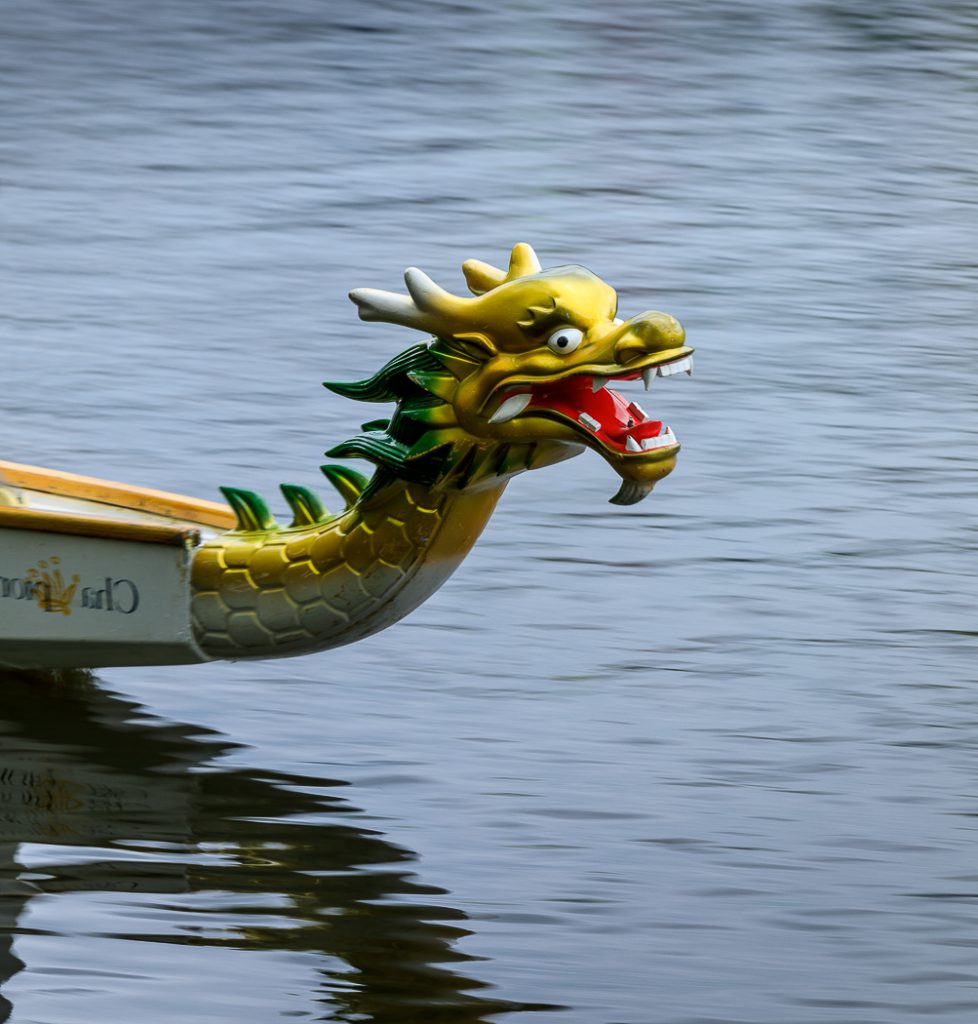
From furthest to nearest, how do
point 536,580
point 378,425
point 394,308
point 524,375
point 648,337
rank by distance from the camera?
point 536,580 → point 378,425 → point 394,308 → point 524,375 → point 648,337

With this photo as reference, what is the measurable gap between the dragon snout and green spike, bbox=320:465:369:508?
960mm

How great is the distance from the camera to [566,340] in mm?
6227

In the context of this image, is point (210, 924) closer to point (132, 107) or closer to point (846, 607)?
point (846, 607)

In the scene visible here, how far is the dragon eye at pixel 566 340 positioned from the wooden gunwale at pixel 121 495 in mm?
1479

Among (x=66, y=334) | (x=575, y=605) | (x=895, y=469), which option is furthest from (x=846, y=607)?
(x=66, y=334)

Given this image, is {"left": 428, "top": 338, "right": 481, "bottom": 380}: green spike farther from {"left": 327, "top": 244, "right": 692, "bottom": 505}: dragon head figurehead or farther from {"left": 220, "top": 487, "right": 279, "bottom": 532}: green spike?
{"left": 220, "top": 487, "right": 279, "bottom": 532}: green spike

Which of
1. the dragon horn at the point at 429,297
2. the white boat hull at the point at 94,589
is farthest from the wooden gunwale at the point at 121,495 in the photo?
the dragon horn at the point at 429,297

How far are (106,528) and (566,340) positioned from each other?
4.74 ft

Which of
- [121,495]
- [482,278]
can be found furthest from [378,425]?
[121,495]

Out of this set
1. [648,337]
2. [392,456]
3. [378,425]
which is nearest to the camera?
[648,337]

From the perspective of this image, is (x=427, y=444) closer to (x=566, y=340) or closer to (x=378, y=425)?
(x=378, y=425)

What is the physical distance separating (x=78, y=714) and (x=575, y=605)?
208 centimetres

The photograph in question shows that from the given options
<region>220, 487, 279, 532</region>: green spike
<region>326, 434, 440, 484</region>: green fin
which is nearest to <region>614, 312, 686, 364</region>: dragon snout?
<region>326, 434, 440, 484</region>: green fin

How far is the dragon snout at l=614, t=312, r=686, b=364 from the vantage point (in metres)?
6.13
